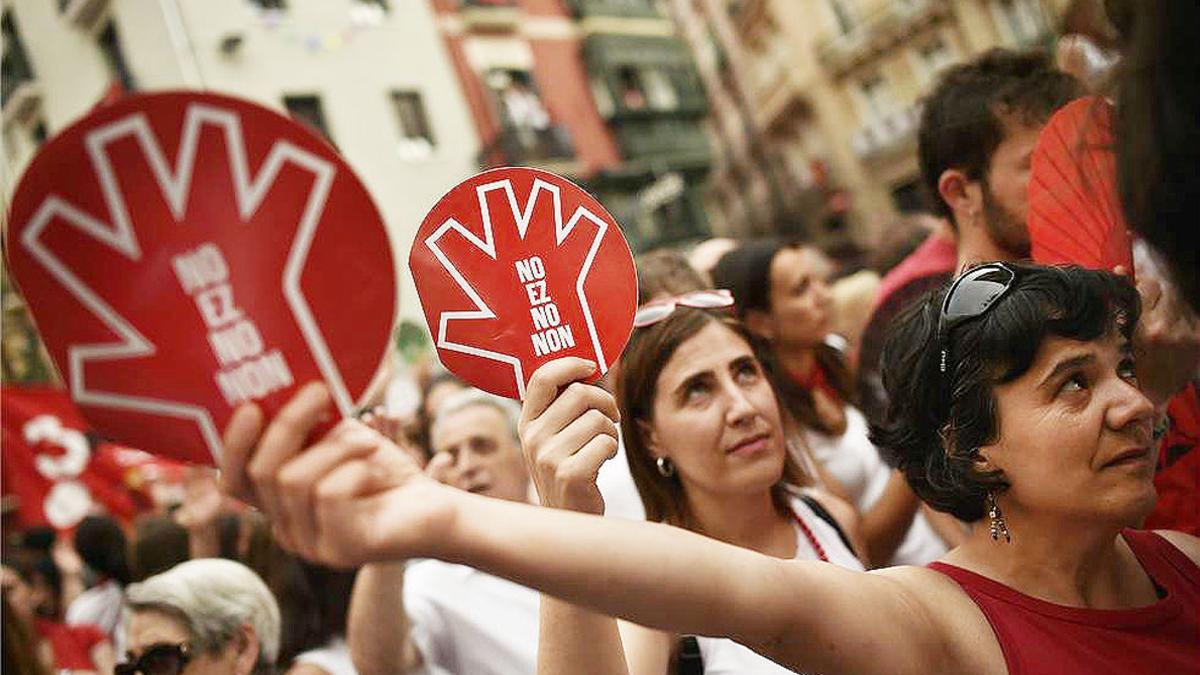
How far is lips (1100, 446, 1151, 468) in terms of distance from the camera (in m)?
1.25

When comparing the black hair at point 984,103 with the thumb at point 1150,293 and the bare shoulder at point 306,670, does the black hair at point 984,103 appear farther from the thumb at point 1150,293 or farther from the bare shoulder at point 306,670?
the bare shoulder at point 306,670

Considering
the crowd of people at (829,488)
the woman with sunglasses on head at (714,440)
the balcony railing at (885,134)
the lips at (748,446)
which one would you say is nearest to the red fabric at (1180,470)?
the crowd of people at (829,488)

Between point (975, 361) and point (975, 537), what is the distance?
27 centimetres

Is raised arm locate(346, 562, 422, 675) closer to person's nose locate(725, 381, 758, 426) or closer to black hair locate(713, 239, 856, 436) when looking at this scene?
person's nose locate(725, 381, 758, 426)

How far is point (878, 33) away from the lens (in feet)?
68.6

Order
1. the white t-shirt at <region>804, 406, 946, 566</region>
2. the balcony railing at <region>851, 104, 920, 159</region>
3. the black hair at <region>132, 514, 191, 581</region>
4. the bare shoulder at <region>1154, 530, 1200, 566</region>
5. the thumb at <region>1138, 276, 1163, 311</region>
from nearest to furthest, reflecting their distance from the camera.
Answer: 1. the bare shoulder at <region>1154, 530, 1200, 566</region>
2. the thumb at <region>1138, 276, 1163, 311</region>
3. the white t-shirt at <region>804, 406, 946, 566</region>
4. the black hair at <region>132, 514, 191, 581</region>
5. the balcony railing at <region>851, 104, 920, 159</region>

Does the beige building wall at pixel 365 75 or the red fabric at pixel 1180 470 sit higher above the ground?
the beige building wall at pixel 365 75

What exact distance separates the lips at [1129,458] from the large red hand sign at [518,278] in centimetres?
66

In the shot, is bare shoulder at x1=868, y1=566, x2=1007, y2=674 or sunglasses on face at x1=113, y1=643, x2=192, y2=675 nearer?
bare shoulder at x1=868, y1=566, x2=1007, y2=674

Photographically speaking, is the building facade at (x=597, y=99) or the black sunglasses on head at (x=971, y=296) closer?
the black sunglasses on head at (x=971, y=296)

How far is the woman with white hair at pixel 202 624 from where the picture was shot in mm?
1886

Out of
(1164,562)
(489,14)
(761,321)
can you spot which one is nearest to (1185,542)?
(1164,562)

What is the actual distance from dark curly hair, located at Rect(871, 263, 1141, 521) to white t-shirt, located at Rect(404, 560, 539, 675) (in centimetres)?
97

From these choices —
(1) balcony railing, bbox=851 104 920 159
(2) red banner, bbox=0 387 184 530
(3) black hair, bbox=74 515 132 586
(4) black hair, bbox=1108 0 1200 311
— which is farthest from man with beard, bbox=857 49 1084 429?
(1) balcony railing, bbox=851 104 920 159
